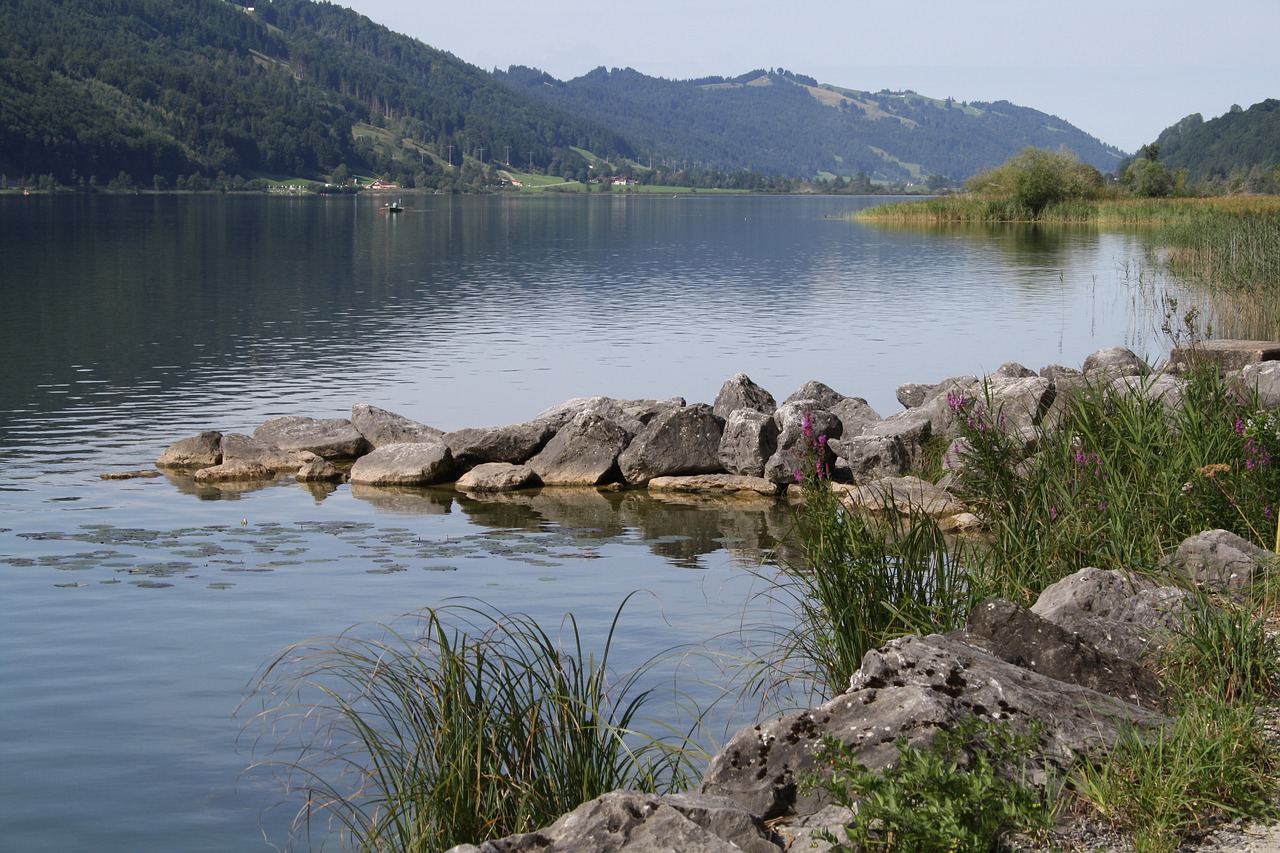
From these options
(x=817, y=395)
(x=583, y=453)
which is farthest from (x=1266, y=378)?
(x=583, y=453)

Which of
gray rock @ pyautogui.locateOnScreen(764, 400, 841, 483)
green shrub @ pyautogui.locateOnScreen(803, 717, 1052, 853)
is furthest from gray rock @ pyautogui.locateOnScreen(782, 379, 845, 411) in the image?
green shrub @ pyautogui.locateOnScreen(803, 717, 1052, 853)

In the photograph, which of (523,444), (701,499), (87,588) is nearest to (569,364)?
(523,444)

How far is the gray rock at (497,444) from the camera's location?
18.7m

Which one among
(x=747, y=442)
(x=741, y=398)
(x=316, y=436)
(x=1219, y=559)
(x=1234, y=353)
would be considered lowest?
(x=316, y=436)

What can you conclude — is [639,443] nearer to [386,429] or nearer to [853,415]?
[853,415]

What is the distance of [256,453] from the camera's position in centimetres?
1883

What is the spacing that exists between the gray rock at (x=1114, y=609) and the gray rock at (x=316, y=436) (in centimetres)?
1337

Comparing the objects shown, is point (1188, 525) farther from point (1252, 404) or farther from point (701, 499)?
point (701, 499)

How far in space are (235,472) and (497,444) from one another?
11.8 ft

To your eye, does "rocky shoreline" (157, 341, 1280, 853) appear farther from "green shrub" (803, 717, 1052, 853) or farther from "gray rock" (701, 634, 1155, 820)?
"green shrub" (803, 717, 1052, 853)

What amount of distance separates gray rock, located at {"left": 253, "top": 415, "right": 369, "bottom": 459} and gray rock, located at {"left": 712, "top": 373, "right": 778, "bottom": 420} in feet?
17.4

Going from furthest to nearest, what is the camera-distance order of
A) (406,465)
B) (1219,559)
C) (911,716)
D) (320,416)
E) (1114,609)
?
(320,416), (406,465), (1219,559), (1114,609), (911,716)

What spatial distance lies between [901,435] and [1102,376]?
4.75 meters

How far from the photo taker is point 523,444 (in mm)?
18812
